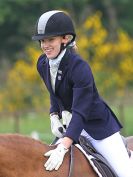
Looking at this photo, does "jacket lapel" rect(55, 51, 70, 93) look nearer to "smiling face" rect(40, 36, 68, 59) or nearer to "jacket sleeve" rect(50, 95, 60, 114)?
"smiling face" rect(40, 36, 68, 59)

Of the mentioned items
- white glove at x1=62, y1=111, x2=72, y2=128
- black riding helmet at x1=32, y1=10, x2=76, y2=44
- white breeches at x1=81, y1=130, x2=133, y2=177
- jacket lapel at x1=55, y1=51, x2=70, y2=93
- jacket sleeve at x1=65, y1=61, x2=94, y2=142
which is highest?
black riding helmet at x1=32, y1=10, x2=76, y2=44

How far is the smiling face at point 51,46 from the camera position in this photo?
5.34 metres

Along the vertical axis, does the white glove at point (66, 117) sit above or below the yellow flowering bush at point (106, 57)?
above

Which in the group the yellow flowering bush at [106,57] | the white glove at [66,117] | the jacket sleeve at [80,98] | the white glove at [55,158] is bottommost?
the yellow flowering bush at [106,57]

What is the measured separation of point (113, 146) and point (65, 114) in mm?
481

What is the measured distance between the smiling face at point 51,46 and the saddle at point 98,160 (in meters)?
0.76

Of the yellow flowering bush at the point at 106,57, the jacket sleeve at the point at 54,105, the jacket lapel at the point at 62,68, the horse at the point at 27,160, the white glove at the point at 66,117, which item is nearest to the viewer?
the horse at the point at 27,160

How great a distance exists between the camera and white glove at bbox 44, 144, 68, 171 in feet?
16.5

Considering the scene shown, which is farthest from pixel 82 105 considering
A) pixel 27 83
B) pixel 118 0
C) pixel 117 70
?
pixel 118 0

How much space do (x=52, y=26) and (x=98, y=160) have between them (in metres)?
1.15

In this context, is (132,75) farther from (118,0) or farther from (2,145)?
(2,145)

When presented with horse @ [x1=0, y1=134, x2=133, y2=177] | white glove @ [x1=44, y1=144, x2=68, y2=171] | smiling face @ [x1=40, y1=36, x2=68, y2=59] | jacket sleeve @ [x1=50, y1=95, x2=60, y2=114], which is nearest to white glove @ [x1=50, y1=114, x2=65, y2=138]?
jacket sleeve @ [x1=50, y1=95, x2=60, y2=114]

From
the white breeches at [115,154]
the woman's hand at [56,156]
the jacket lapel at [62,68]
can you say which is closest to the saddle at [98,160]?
→ the white breeches at [115,154]

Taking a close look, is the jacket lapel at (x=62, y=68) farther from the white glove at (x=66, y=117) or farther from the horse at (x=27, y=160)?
the horse at (x=27, y=160)
